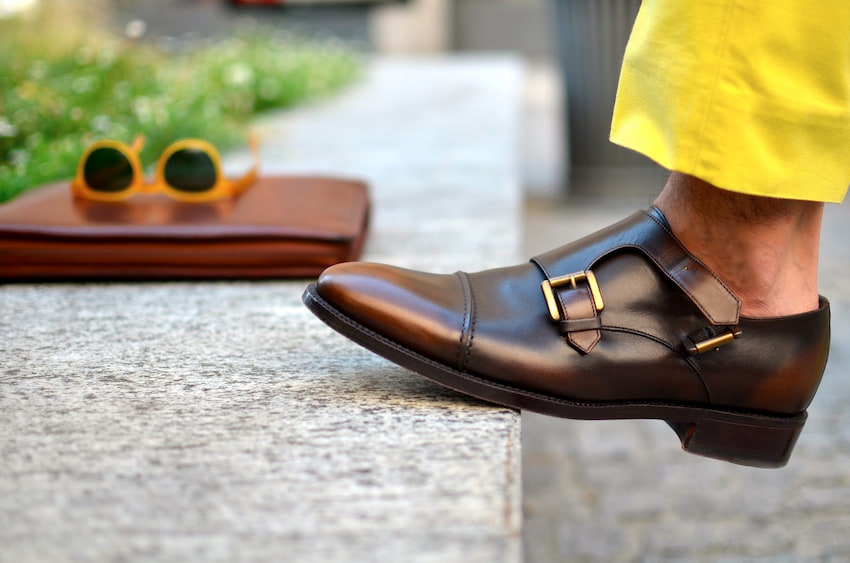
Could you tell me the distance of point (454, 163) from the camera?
3.19m

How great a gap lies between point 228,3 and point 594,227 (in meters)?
6.87

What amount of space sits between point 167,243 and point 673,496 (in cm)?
130

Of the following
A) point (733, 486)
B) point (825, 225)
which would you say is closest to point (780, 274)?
point (733, 486)

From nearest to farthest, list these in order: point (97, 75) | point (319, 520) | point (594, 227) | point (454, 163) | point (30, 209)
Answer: point (319, 520) < point (30, 209) < point (454, 163) < point (97, 75) < point (594, 227)

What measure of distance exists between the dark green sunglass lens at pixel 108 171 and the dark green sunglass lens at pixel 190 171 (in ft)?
0.27

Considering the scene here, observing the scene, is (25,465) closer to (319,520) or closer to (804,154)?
(319,520)

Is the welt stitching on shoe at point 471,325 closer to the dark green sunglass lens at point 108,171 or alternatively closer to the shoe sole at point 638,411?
the shoe sole at point 638,411

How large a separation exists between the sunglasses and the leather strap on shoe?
34.0 inches

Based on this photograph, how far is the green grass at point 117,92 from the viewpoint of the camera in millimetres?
2762

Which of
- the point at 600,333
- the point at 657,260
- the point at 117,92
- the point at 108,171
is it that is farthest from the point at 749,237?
the point at 117,92

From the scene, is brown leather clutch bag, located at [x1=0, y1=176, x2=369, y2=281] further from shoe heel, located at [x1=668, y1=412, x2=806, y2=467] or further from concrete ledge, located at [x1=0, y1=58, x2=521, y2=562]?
shoe heel, located at [x1=668, y1=412, x2=806, y2=467]

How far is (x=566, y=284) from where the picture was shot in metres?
1.14

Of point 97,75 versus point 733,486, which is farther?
point 97,75

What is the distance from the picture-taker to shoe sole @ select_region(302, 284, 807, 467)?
43.3 inches
